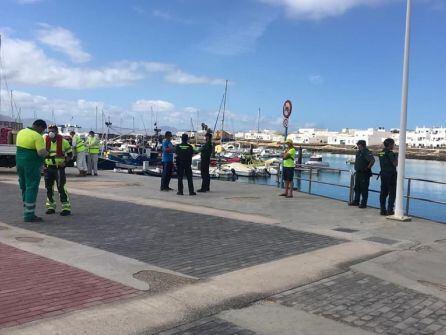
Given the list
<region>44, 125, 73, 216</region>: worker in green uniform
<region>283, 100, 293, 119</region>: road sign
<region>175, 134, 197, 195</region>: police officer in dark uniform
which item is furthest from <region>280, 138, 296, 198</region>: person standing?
<region>44, 125, 73, 216</region>: worker in green uniform

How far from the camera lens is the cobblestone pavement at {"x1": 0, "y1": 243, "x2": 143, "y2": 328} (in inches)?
189

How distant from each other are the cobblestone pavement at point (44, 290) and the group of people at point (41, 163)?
9.31 feet

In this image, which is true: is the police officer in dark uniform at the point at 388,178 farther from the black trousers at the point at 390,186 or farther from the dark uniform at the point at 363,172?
the dark uniform at the point at 363,172

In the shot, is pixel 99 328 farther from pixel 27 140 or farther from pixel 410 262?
pixel 27 140

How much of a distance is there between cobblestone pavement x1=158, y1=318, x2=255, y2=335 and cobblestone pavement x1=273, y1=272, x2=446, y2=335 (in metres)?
0.90

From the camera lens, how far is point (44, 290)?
5.41 m

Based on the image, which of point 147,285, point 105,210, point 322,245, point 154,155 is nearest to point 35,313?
point 147,285

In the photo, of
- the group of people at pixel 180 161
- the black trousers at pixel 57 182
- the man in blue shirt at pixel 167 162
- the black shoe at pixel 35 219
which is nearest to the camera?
the black shoe at pixel 35 219

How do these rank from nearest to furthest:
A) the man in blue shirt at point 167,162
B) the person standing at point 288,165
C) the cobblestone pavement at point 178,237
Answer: the cobblestone pavement at point 178,237, the person standing at point 288,165, the man in blue shirt at point 167,162

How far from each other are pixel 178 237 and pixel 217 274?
2275 millimetres

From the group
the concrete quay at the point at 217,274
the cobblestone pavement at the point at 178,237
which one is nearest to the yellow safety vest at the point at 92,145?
the cobblestone pavement at the point at 178,237

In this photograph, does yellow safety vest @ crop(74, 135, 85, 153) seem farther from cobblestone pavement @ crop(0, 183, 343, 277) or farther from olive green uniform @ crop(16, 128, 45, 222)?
olive green uniform @ crop(16, 128, 45, 222)

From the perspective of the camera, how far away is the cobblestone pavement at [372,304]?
16.3 feet

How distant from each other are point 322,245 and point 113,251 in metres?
3.24
